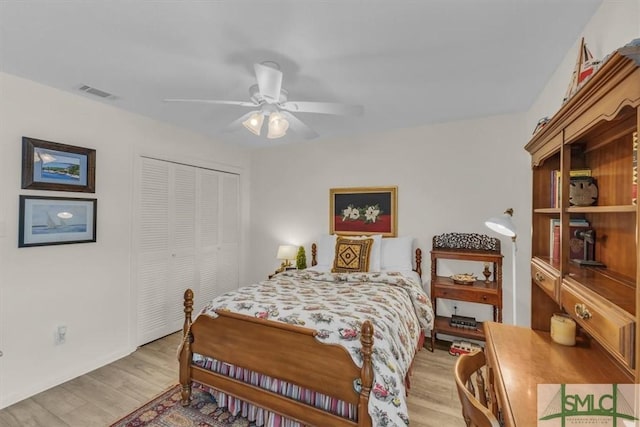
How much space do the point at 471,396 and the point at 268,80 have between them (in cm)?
180

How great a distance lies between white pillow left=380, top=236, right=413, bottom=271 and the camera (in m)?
3.28

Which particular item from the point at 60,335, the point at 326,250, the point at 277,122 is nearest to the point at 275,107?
the point at 277,122

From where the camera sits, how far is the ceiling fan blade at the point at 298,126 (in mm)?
2210

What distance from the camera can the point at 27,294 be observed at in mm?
2289

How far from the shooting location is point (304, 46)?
1.80 m

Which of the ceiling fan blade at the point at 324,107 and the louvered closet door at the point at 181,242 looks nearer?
the ceiling fan blade at the point at 324,107

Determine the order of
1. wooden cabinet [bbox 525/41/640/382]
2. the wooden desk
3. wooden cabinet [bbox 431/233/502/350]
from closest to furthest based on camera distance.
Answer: wooden cabinet [bbox 525/41/640/382] → the wooden desk → wooden cabinet [bbox 431/233/502/350]

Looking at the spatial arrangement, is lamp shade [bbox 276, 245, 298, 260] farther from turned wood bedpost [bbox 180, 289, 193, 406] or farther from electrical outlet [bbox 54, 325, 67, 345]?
electrical outlet [bbox 54, 325, 67, 345]

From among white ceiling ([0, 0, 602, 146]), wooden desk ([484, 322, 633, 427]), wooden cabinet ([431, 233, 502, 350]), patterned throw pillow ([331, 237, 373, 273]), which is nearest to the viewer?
wooden desk ([484, 322, 633, 427])

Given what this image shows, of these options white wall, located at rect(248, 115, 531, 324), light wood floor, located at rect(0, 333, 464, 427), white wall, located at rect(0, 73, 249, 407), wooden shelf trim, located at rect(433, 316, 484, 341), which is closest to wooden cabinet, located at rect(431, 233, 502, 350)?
wooden shelf trim, located at rect(433, 316, 484, 341)

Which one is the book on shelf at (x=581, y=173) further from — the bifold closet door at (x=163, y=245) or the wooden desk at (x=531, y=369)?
the bifold closet door at (x=163, y=245)

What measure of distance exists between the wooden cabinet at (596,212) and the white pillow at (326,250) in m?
2.25

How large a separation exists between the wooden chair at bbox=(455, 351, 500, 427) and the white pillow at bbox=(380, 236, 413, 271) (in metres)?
2.04

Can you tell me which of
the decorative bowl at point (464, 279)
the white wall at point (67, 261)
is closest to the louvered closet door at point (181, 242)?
the white wall at point (67, 261)
